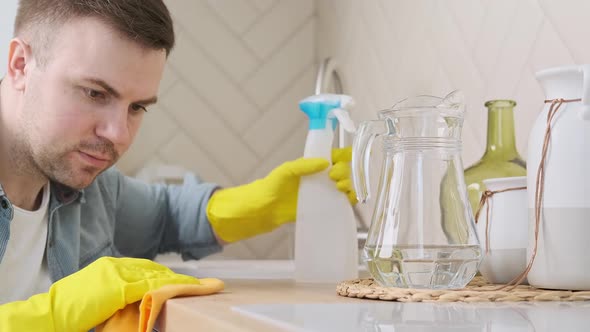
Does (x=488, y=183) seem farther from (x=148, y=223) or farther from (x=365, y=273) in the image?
(x=148, y=223)

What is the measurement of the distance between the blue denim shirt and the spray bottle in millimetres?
521

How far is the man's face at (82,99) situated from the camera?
1.27 m

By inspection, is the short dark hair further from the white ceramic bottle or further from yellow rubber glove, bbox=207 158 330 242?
the white ceramic bottle

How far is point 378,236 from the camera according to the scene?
767 mm

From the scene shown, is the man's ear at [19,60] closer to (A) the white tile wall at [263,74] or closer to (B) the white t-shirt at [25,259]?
(B) the white t-shirt at [25,259]

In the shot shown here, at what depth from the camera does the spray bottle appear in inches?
42.0

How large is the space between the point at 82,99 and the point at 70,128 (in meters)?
0.06

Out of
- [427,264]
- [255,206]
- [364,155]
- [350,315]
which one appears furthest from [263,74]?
[350,315]

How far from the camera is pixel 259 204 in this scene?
143cm

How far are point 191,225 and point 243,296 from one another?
31.4 inches

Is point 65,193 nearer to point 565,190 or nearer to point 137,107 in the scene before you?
point 137,107

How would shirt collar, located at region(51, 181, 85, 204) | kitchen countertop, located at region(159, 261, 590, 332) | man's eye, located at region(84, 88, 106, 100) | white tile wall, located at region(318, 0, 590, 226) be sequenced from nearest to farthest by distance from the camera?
kitchen countertop, located at region(159, 261, 590, 332), white tile wall, located at region(318, 0, 590, 226), man's eye, located at region(84, 88, 106, 100), shirt collar, located at region(51, 181, 85, 204)

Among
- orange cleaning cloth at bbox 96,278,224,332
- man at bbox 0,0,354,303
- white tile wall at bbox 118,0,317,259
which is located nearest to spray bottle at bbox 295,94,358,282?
man at bbox 0,0,354,303

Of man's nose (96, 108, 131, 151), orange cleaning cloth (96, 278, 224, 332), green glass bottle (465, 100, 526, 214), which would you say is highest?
man's nose (96, 108, 131, 151)
